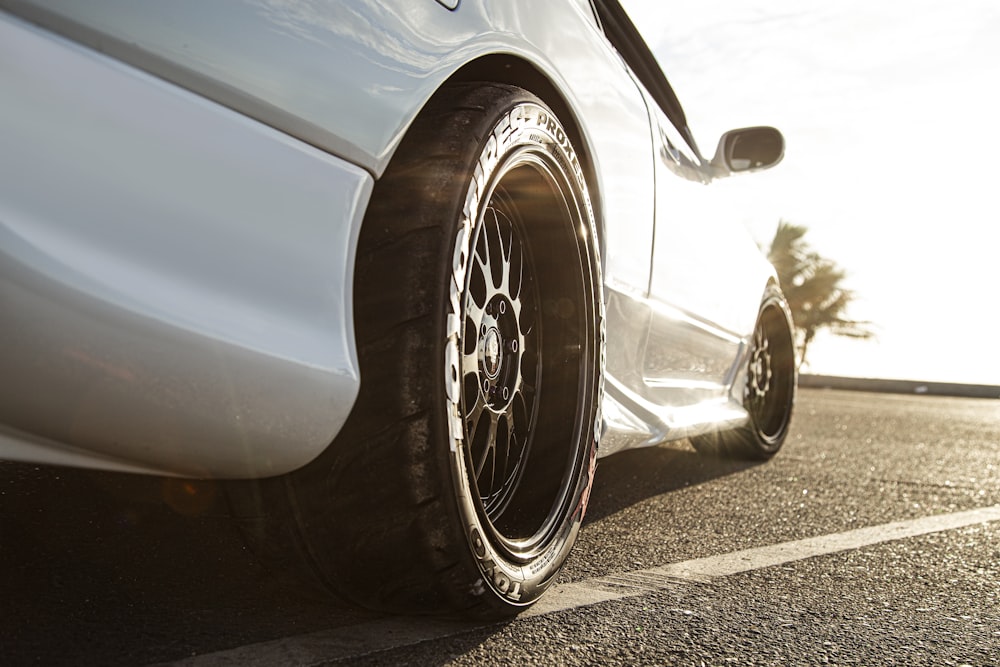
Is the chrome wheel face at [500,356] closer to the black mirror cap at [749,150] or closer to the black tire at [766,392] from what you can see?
the black mirror cap at [749,150]

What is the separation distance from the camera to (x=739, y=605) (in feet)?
5.80

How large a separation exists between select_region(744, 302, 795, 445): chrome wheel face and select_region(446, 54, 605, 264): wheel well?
237 centimetres

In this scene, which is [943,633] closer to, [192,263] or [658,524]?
[658,524]

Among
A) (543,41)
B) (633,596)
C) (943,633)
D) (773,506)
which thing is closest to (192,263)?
(543,41)

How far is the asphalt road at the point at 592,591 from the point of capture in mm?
1401

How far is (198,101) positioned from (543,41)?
0.91m

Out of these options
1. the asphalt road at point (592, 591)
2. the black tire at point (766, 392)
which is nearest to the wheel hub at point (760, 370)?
the black tire at point (766, 392)

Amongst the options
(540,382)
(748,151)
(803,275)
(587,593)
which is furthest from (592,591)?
(803,275)

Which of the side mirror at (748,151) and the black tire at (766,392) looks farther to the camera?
the black tire at (766,392)

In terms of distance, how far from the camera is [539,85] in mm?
1901

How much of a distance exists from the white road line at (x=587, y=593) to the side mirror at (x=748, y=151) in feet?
5.06

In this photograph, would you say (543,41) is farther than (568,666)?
Yes

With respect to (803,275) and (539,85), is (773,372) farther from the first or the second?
(803,275)

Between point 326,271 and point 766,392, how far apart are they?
11.9ft
